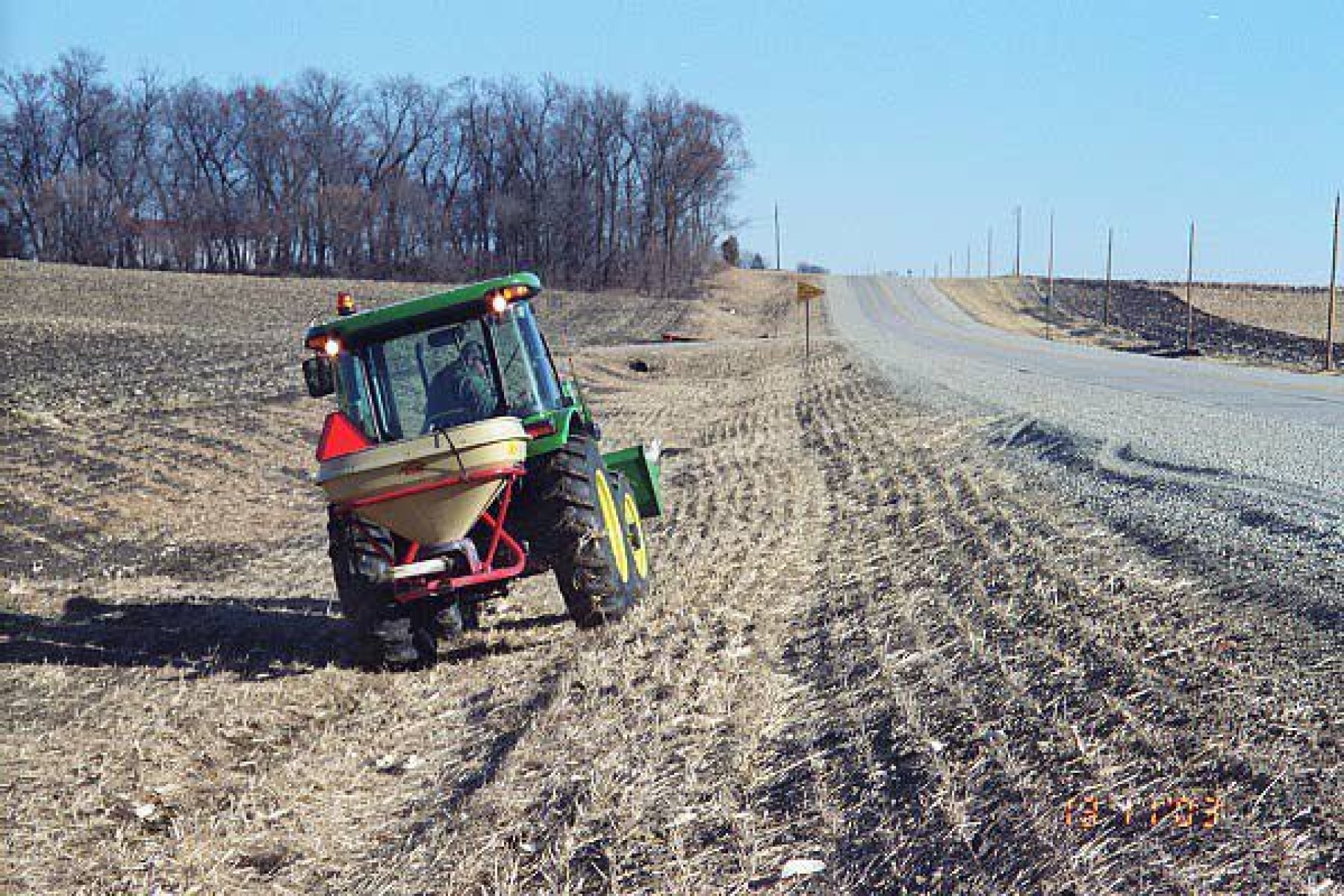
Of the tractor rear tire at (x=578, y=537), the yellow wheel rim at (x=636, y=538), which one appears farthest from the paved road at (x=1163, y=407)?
the tractor rear tire at (x=578, y=537)

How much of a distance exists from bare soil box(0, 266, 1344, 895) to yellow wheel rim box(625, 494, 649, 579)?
22 centimetres

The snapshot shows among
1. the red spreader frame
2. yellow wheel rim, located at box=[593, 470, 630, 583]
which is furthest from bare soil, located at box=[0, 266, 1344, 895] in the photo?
the red spreader frame

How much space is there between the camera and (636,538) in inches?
360

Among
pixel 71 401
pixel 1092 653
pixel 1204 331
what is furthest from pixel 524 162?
pixel 1092 653

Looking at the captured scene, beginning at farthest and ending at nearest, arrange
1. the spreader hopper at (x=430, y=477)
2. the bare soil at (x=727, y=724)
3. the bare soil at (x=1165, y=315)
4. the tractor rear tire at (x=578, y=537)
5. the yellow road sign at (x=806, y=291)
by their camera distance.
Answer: the bare soil at (x=1165, y=315) < the yellow road sign at (x=806, y=291) < the tractor rear tire at (x=578, y=537) < the spreader hopper at (x=430, y=477) < the bare soil at (x=727, y=724)

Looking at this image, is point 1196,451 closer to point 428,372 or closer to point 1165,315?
point 428,372

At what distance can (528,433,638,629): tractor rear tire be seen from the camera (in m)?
7.65

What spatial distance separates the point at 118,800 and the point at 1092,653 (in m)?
4.56

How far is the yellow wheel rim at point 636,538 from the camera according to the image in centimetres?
896

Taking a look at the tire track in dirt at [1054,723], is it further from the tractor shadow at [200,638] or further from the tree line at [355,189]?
the tree line at [355,189]

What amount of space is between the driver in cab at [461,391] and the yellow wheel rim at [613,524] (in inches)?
36.5

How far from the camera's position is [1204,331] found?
195ft

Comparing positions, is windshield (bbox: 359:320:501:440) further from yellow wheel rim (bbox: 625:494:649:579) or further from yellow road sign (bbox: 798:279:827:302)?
yellow road sign (bbox: 798:279:827:302)

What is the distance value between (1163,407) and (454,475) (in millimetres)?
13920
